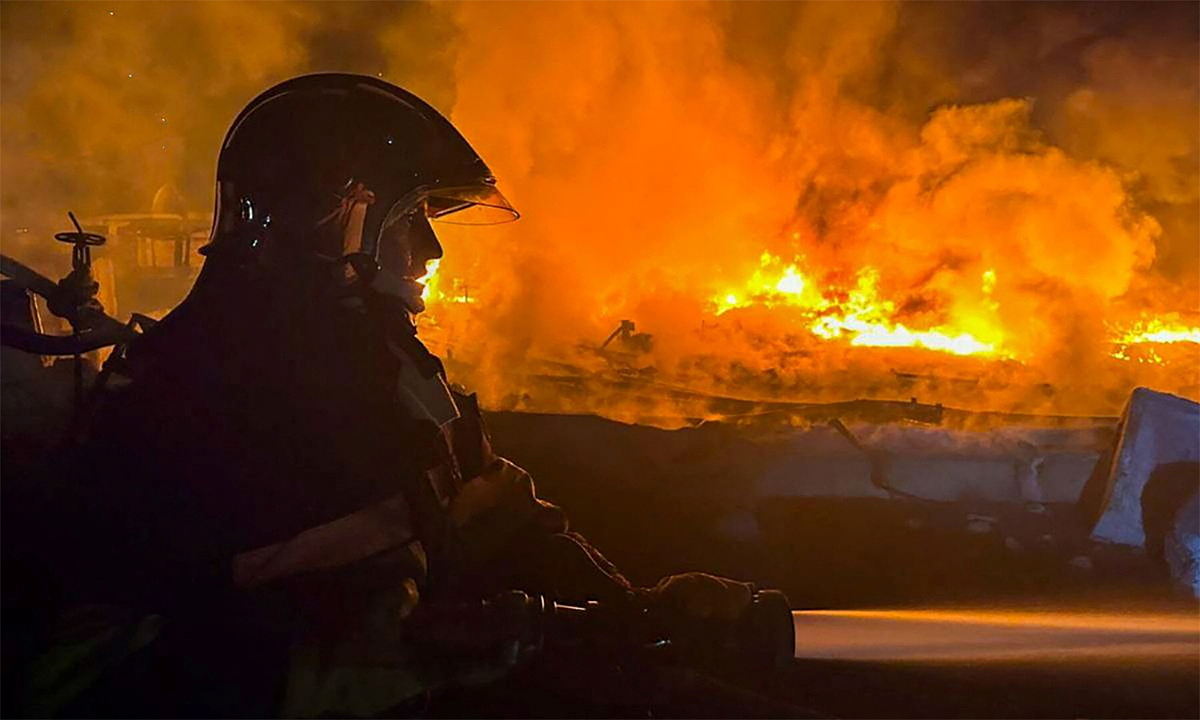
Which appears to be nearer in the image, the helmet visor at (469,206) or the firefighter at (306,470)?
the firefighter at (306,470)

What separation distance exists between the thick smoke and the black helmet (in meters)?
0.47

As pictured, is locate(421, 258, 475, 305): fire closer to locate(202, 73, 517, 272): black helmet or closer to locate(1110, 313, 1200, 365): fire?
locate(202, 73, 517, 272): black helmet

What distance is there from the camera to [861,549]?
3365 millimetres

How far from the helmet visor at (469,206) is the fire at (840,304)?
0.94 metres

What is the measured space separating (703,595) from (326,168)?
1887mm

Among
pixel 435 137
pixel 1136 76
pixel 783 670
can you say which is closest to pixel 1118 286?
pixel 1136 76

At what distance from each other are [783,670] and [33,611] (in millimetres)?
2420

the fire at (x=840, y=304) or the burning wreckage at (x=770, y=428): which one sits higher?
the fire at (x=840, y=304)

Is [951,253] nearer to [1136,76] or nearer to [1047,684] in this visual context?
[1136,76]

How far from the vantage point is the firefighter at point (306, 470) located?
282cm

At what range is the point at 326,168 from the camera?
2.99 m

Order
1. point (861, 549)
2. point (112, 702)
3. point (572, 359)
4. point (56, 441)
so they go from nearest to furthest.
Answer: point (112, 702) < point (56, 441) < point (861, 549) < point (572, 359)

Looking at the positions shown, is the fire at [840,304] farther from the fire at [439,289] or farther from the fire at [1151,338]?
the fire at [439,289]

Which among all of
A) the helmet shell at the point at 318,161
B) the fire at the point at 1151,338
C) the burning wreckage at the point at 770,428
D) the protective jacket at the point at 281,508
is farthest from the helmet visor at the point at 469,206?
the fire at the point at 1151,338
